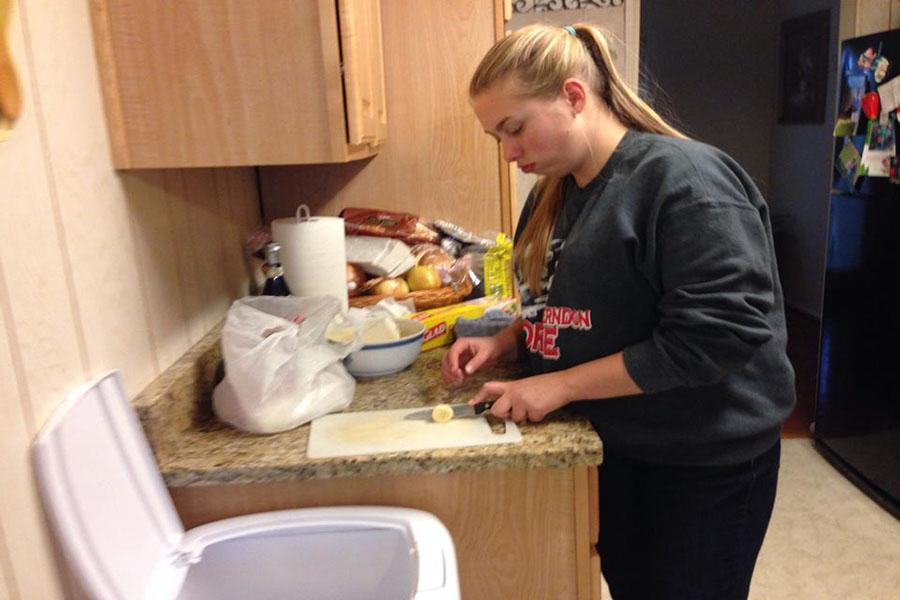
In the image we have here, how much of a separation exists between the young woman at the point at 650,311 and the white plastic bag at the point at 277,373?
232 millimetres

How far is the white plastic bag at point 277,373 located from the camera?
1.03 meters

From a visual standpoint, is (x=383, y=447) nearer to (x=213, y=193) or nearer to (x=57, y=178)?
(x=57, y=178)

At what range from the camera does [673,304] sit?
3.01ft

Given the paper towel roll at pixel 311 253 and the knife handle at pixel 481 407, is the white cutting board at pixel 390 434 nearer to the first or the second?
the knife handle at pixel 481 407

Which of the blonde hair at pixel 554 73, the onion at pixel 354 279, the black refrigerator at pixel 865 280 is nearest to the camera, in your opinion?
the blonde hair at pixel 554 73

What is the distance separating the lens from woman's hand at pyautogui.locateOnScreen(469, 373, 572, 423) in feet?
3.34

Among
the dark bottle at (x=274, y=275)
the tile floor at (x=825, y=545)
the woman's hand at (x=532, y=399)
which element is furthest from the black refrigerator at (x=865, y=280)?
the dark bottle at (x=274, y=275)

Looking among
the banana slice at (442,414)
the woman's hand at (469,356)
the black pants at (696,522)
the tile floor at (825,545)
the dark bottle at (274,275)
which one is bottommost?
the tile floor at (825,545)

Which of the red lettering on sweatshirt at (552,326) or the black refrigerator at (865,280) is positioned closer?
the red lettering on sweatshirt at (552,326)

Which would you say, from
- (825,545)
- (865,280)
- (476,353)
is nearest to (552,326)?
(476,353)

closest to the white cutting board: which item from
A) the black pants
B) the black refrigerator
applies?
the black pants

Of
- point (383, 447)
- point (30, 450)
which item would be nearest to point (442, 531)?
point (383, 447)

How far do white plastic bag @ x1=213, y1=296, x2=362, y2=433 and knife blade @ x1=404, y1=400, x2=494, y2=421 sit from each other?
0.12m

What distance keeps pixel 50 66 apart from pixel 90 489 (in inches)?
18.6
